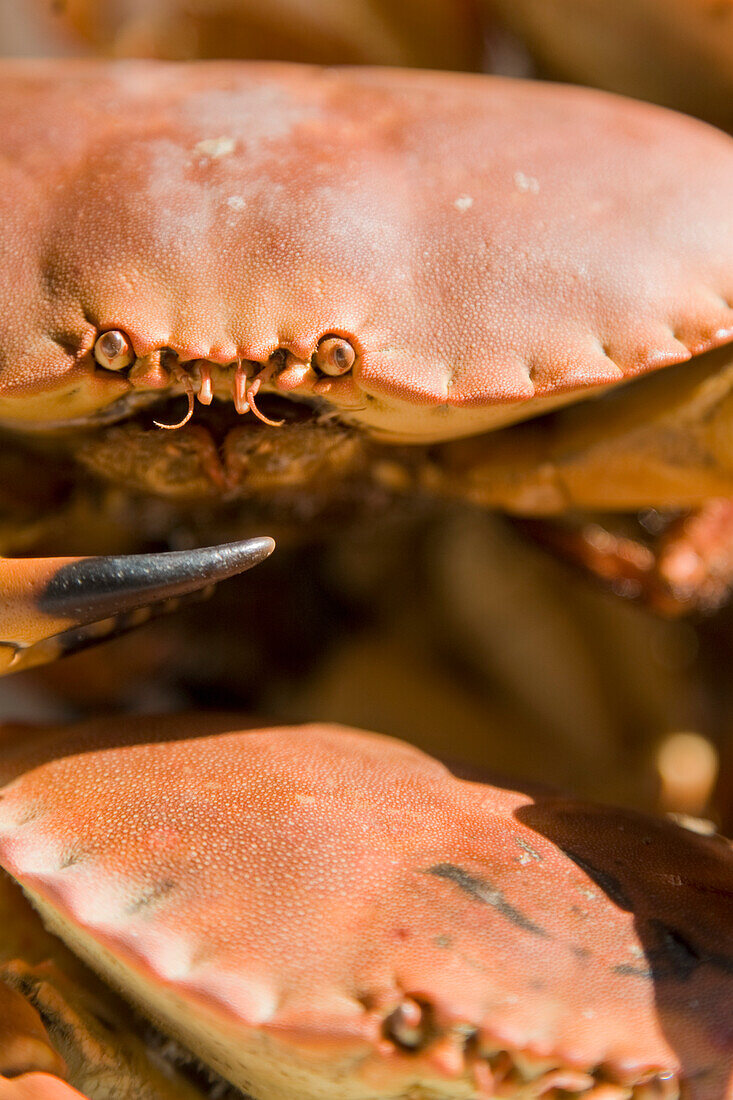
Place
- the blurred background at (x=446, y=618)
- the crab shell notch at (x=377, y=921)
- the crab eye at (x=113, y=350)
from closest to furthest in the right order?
the crab shell notch at (x=377, y=921)
the crab eye at (x=113, y=350)
the blurred background at (x=446, y=618)

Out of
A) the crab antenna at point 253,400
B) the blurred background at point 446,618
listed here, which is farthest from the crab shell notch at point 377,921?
the blurred background at point 446,618

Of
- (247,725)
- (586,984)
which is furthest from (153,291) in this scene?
(586,984)

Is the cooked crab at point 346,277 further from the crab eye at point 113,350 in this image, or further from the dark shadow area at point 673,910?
the dark shadow area at point 673,910

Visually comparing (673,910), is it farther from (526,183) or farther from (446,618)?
(446,618)

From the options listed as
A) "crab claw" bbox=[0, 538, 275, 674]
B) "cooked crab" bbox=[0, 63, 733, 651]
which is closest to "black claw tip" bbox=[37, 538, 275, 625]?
"crab claw" bbox=[0, 538, 275, 674]

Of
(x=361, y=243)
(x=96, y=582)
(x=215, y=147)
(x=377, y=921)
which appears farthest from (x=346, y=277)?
(x=377, y=921)

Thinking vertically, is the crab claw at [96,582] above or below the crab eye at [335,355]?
below

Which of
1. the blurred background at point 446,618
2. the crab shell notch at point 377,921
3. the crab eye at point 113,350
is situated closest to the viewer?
the crab shell notch at point 377,921
